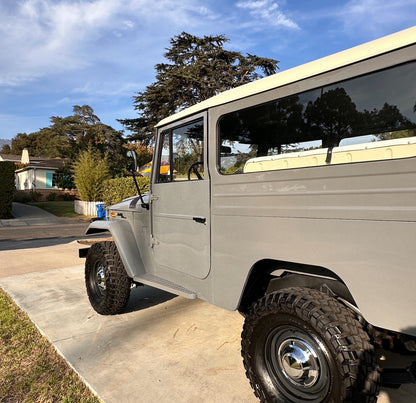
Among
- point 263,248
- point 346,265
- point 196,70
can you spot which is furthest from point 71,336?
point 196,70

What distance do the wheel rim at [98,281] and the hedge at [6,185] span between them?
1471 cm

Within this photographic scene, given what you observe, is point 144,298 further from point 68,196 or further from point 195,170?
point 68,196

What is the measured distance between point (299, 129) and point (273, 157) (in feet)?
0.83

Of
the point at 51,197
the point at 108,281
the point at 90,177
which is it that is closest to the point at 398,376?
the point at 108,281

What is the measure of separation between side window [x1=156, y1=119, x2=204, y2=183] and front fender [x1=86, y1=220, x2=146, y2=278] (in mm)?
715

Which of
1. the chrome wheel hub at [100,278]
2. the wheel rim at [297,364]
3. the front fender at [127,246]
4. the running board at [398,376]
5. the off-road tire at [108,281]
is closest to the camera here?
the running board at [398,376]

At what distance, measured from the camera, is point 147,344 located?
3.10 m

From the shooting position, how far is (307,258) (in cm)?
188

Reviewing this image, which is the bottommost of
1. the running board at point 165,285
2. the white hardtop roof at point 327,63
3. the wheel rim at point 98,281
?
the wheel rim at point 98,281

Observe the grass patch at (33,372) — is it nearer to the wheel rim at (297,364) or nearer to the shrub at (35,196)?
the wheel rim at (297,364)

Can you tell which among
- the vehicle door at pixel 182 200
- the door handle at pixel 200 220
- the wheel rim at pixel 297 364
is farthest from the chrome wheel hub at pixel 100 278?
the wheel rim at pixel 297 364

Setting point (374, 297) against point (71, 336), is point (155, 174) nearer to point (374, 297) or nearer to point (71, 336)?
point (71, 336)

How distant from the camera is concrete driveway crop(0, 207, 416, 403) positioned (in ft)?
7.80

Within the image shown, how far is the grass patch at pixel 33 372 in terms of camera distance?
2.34 meters
